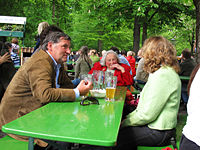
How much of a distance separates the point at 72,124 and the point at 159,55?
1.19 meters

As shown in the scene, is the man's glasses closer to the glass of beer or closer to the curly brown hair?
the glass of beer

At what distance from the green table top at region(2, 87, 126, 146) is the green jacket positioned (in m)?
0.26

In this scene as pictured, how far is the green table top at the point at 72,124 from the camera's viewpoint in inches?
53.8

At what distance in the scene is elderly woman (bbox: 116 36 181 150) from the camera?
209 centimetres

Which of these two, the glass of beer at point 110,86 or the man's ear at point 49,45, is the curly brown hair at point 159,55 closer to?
the glass of beer at point 110,86

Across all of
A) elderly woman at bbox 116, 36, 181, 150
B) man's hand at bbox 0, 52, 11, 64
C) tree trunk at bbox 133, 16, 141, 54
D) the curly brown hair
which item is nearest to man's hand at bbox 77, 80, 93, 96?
elderly woman at bbox 116, 36, 181, 150

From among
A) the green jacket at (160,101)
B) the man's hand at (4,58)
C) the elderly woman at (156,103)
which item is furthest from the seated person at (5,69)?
the green jacket at (160,101)

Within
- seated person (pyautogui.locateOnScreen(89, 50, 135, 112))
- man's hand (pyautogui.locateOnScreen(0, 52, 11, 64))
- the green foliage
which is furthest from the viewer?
the green foliage

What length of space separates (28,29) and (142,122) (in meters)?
21.0

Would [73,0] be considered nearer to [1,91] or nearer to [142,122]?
[1,91]

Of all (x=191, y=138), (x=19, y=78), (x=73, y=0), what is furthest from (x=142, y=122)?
(x=73, y=0)

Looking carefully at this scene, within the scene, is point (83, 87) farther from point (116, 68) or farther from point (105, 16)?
point (105, 16)

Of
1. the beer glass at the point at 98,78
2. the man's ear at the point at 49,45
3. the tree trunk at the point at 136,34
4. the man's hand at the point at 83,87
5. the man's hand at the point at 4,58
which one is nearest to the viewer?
the man's hand at the point at 83,87

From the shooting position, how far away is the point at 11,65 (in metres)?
4.43
